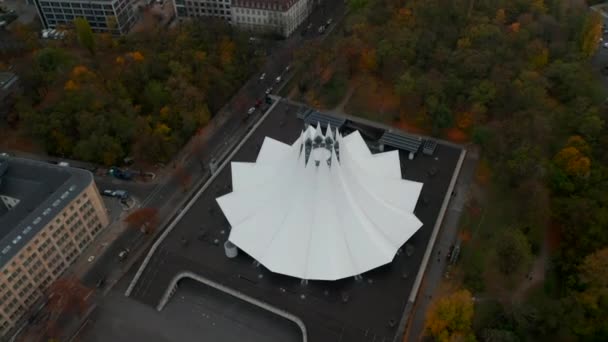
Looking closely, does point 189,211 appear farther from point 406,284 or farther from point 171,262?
point 406,284

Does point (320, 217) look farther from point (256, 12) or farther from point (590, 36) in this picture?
point (590, 36)

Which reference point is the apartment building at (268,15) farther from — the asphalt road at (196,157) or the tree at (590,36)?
the tree at (590,36)

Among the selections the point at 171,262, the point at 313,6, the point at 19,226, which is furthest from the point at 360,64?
the point at 19,226

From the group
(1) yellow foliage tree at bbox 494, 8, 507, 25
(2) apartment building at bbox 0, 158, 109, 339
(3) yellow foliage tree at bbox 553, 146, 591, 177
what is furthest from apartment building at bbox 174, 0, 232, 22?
(3) yellow foliage tree at bbox 553, 146, 591, 177

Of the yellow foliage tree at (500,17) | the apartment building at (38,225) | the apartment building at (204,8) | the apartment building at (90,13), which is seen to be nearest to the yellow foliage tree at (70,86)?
the apartment building at (38,225)

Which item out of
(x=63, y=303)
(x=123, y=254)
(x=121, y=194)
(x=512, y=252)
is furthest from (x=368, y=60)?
(x=63, y=303)
